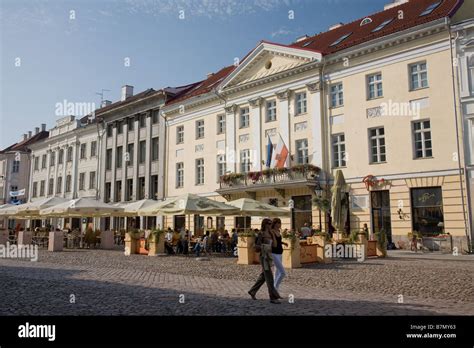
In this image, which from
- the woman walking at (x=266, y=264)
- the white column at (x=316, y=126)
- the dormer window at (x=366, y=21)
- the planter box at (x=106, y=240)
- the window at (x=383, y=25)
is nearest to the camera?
the woman walking at (x=266, y=264)

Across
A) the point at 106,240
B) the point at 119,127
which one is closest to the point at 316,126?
the point at 106,240

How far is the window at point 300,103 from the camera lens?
93.0ft

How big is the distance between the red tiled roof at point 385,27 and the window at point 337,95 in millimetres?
2170

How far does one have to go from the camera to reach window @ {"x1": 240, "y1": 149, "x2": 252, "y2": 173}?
31.0 meters

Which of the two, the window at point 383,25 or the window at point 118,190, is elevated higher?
the window at point 383,25

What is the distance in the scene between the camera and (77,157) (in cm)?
4762

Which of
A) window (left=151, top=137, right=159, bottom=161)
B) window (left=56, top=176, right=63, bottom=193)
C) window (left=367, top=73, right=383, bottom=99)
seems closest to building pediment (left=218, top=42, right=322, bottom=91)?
window (left=367, top=73, right=383, bottom=99)

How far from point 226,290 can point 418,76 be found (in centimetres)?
1853

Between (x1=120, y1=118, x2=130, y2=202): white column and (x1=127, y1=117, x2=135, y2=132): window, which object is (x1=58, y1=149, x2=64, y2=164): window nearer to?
(x1=120, y1=118, x2=130, y2=202): white column

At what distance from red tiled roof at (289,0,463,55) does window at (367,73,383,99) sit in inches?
85.6

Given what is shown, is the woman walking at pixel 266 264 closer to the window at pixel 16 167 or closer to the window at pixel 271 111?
the window at pixel 271 111

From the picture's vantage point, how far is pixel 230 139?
32.4m

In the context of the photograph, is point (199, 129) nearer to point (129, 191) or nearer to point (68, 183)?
point (129, 191)

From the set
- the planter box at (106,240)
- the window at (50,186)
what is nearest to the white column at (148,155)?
the planter box at (106,240)
